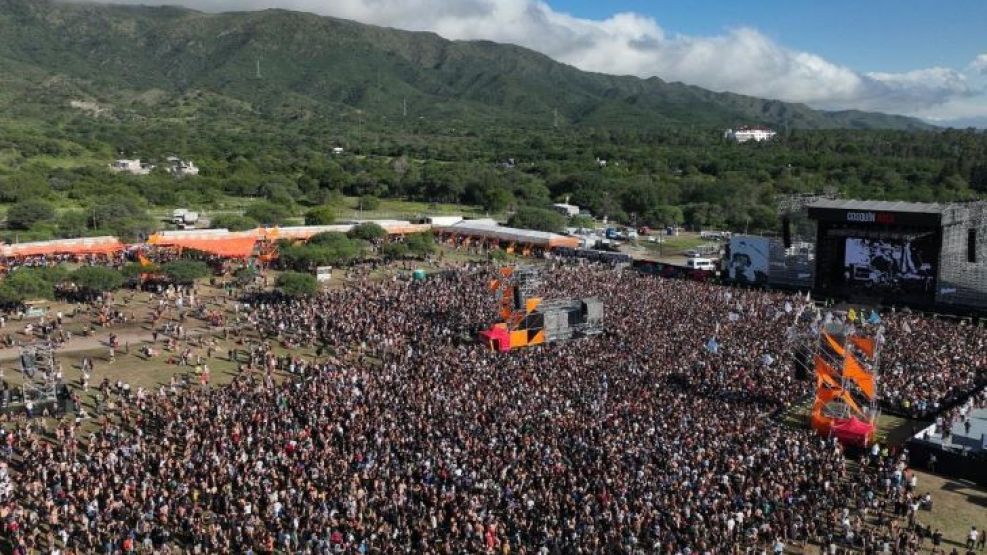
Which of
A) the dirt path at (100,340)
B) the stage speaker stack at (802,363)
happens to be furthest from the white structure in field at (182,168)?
the stage speaker stack at (802,363)

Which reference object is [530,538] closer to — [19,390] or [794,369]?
[794,369]

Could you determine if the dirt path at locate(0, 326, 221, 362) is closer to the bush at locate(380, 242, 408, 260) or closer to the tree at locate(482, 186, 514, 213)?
the bush at locate(380, 242, 408, 260)

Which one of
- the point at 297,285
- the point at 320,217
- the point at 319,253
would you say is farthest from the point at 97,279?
the point at 320,217

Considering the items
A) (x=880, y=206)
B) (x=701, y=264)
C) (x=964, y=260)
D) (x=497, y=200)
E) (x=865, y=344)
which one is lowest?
(x=701, y=264)

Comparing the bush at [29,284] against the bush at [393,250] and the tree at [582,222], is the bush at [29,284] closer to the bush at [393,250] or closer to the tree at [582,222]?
the bush at [393,250]

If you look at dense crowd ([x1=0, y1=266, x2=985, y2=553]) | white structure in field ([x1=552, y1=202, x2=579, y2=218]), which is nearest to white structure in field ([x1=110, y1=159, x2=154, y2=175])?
white structure in field ([x1=552, y1=202, x2=579, y2=218])

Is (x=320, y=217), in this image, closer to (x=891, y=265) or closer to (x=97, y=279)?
(x=97, y=279)

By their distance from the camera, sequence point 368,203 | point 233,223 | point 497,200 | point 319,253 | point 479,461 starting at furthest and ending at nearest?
point 368,203 → point 497,200 → point 233,223 → point 319,253 → point 479,461
